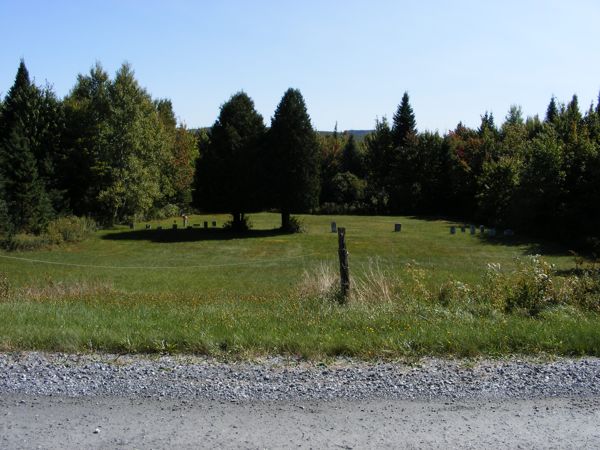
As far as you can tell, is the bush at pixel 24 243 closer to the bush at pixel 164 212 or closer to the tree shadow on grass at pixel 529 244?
the bush at pixel 164 212

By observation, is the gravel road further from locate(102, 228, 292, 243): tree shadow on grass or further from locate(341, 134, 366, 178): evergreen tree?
locate(341, 134, 366, 178): evergreen tree

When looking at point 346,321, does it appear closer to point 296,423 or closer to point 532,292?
point 296,423

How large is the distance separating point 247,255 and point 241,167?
8.24 metres

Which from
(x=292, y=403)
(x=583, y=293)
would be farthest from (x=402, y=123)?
(x=292, y=403)

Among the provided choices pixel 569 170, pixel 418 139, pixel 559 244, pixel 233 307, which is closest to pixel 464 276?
pixel 233 307

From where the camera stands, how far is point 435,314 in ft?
26.4

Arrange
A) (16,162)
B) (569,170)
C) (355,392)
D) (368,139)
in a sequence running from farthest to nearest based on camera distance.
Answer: (368,139) < (569,170) < (16,162) < (355,392)

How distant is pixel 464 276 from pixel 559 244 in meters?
19.7

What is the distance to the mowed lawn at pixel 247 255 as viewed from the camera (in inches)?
882

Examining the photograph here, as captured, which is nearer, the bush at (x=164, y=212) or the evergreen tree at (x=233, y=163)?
the evergreen tree at (x=233, y=163)

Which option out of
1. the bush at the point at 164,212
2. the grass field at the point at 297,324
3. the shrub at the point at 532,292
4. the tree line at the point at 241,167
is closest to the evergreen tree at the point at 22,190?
the tree line at the point at 241,167

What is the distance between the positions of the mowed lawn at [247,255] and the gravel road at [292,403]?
12706 millimetres

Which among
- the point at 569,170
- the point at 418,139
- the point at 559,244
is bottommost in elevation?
the point at 559,244

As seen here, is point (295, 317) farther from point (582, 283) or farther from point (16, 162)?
point (16, 162)
